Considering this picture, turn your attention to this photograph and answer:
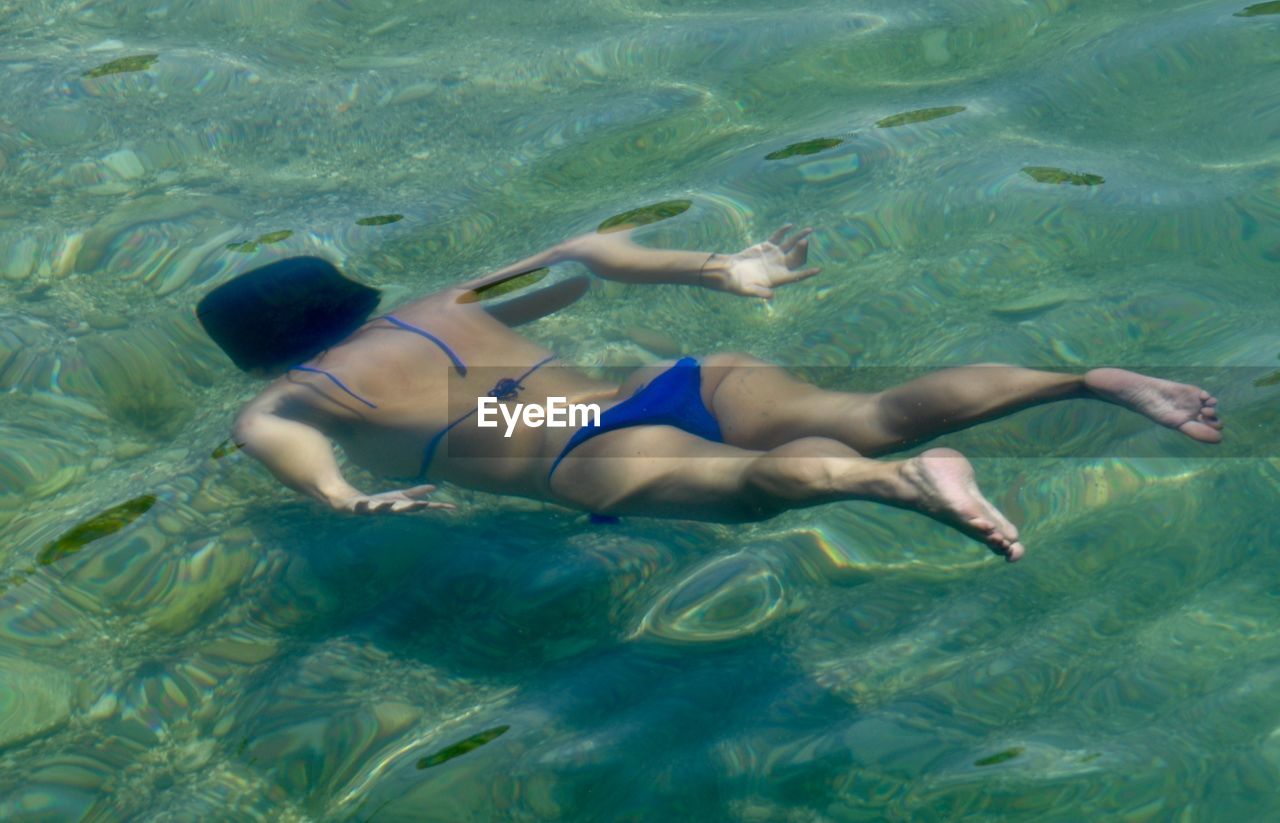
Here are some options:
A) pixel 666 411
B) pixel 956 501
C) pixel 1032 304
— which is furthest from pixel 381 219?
pixel 956 501

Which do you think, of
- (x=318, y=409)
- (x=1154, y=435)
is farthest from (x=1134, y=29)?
(x=318, y=409)

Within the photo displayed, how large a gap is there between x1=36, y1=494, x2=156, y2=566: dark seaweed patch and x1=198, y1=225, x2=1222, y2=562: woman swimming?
41 cm

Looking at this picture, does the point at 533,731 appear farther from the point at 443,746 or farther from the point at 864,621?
the point at 864,621

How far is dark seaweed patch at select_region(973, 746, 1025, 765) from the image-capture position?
9.39ft

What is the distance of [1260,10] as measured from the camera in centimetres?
560

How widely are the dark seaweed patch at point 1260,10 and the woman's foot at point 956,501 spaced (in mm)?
3913

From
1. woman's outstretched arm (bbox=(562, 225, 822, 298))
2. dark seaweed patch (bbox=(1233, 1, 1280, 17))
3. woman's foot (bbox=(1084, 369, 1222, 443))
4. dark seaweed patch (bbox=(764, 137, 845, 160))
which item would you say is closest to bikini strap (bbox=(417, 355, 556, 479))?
woman's outstretched arm (bbox=(562, 225, 822, 298))

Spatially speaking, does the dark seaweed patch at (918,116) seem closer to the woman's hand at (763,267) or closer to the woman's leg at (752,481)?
the woman's hand at (763,267)

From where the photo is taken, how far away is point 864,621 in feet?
11.1

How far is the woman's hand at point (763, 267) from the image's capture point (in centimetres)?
435

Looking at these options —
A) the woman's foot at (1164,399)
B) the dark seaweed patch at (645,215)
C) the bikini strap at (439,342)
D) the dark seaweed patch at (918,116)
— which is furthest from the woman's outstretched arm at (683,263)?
the woman's foot at (1164,399)

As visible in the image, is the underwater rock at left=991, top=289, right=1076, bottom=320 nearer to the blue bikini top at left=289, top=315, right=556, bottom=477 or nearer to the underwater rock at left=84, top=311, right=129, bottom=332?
the blue bikini top at left=289, top=315, right=556, bottom=477

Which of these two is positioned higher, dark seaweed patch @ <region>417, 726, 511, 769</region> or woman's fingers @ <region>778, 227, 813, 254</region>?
woman's fingers @ <region>778, 227, 813, 254</region>

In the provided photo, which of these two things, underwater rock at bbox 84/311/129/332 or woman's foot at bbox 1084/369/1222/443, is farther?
underwater rock at bbox 84/311/129/332
